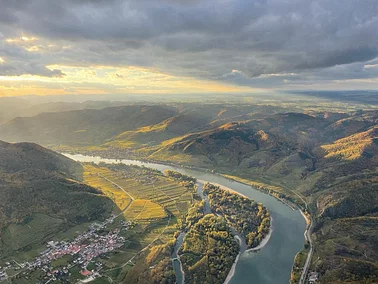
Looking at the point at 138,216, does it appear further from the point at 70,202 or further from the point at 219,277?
the point at 219,277

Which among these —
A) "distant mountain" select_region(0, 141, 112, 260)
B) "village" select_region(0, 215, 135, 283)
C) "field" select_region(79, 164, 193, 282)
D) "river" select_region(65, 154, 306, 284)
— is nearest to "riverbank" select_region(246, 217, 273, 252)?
"river" select_region(65, 154, 306, 284)

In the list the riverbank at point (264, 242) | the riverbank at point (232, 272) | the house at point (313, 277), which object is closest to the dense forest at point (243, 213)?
the riverbank at point (264, 242)

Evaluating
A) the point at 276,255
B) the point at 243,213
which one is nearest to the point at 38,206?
the point at 243,213

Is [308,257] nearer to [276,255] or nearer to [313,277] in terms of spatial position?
[276,255]

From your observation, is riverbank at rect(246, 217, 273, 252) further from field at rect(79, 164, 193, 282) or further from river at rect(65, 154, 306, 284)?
field at rect(79, 164, 193, 282)

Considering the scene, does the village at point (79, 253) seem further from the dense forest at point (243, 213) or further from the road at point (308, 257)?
the road at point (308, 257)

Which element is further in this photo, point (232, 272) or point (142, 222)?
point (142, 222)
